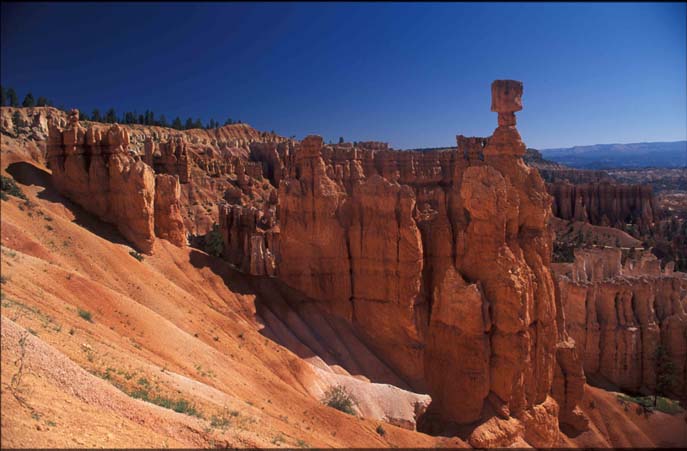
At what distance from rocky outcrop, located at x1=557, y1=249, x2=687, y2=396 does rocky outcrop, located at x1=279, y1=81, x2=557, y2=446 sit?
11050 millimetres

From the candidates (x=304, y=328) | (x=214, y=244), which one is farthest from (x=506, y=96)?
(x=214, y=244)

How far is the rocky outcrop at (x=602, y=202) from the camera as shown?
92.8 metres

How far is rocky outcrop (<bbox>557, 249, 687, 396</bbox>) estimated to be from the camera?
33.8m

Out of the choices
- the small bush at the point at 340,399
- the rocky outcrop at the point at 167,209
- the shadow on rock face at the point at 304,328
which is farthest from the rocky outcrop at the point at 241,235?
the small bush at the point at 340,399

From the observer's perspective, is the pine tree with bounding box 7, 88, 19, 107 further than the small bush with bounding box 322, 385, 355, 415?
Yes

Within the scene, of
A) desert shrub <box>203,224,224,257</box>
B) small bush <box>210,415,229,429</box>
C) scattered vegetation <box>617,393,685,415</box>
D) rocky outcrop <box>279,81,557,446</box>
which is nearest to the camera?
small bush <box>210,415,229,429</box>

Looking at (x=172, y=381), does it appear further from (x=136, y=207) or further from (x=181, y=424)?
(x=136, y=207)

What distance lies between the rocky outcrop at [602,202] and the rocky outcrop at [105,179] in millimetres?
84002

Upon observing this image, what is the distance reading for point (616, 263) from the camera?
40281 millimetres

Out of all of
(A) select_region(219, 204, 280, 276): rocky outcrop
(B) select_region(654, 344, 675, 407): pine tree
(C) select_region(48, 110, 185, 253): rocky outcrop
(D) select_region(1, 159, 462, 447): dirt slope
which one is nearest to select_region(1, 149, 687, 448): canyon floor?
(D) select_region(1, 159, 462, 447): dirt slope

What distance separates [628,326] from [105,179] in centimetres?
3516

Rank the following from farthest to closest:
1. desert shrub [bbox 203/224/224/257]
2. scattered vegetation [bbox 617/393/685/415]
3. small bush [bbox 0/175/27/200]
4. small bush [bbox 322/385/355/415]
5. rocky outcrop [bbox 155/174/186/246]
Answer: desert shrub [bbox 203/224/224/257] → rocky outcrop [bbox 155/174/186/246] → scattered vegetation [bbox 617/393/685/415] → small bush [bbox 0/175/27/200] → small bush [bbox 322/385/355/415]

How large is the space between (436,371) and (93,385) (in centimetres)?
1719

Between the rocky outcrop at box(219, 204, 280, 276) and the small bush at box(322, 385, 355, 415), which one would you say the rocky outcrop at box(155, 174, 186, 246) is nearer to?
the rocky outcrop at box(219, 204, 280, 276)
